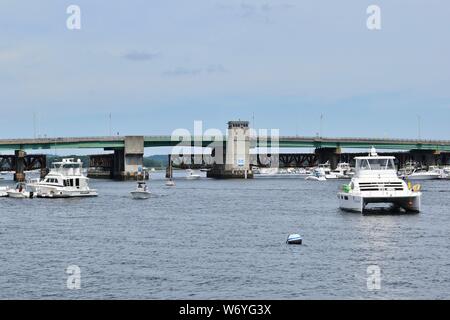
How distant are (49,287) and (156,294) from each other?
262 inches

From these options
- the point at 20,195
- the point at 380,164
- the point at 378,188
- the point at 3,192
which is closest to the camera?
the point at 378,188

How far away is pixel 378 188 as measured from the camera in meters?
88.1

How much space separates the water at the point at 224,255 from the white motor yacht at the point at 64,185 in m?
33.8

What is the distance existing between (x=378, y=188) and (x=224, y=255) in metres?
37.2

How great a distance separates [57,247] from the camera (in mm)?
61250

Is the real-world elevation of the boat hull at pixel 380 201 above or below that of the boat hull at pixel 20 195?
above

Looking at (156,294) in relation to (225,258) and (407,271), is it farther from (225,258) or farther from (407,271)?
(407,271)

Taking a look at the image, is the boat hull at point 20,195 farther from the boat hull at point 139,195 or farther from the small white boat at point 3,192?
the boat hull at point 139,195

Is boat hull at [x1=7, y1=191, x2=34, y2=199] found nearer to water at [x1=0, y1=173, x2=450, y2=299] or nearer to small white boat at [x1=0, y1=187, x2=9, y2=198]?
small white boat at [x1=0, y1=187, x2=9, y2=198]

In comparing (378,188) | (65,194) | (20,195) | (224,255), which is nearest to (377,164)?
(378,188)

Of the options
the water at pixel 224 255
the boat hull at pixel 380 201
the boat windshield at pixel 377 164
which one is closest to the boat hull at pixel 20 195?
the water at pixel 224 255

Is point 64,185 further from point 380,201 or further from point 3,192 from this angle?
point 380,201

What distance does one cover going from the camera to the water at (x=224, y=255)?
140 feet
